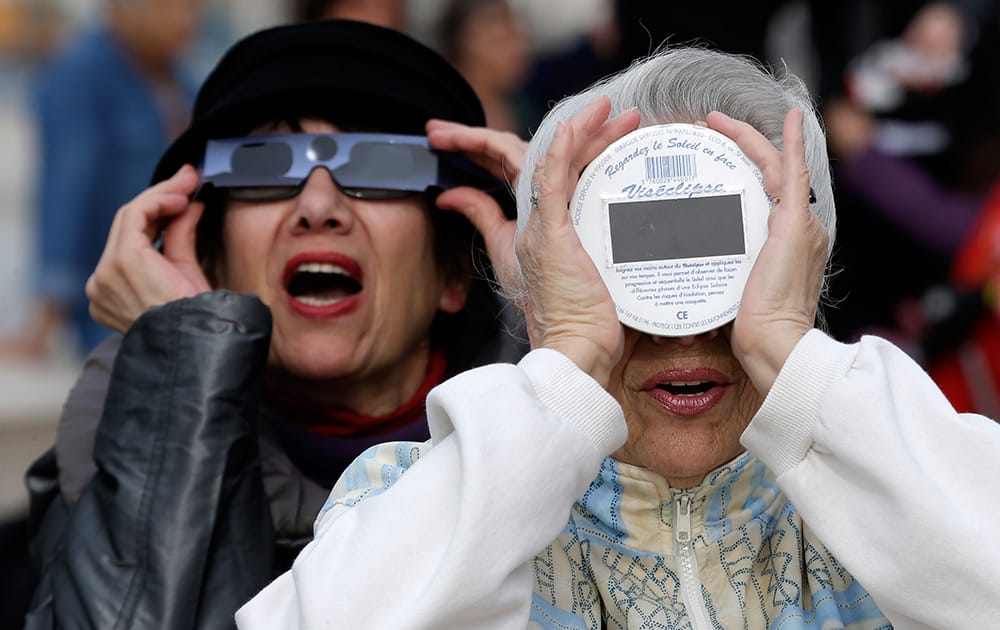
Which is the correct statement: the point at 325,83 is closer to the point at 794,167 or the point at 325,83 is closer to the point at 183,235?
the point at 183,235

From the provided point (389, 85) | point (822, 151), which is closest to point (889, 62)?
point (389, 85)

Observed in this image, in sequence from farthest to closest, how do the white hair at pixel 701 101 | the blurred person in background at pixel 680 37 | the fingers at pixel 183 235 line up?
the blurred person in background at pixel 680 37 → the fingers at pixel 183 235 → the white hair at pixel 701 101

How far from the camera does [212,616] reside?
251 cm

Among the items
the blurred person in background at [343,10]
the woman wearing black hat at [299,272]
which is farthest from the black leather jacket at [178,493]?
the blurred person in background at [343,10]

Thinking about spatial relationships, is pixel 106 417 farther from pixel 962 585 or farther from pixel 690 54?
pixel 962 585

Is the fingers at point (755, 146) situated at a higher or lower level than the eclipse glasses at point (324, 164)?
higher

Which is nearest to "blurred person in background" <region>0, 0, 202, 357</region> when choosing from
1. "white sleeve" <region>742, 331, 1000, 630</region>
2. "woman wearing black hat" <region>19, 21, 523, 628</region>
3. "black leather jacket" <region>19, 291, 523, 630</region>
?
"woman wearing black hat" <region>19, 21, 523, 628</region>

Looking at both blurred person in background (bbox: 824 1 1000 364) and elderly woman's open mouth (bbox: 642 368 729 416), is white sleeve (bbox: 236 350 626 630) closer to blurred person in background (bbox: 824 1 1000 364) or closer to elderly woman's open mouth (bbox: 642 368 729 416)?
elderly woman's open mouth (bbox: 642 368 729 416)

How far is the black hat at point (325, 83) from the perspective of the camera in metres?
3.09

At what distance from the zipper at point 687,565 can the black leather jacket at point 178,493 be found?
2.29 feet

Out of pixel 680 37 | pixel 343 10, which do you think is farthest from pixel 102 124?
pixel 680 37

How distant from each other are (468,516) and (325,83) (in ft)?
4.15

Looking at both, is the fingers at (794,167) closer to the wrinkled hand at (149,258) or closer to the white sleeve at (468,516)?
the white sleeve at (468,516)

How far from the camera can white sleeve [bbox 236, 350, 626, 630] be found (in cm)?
207
